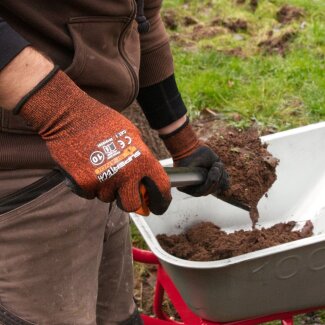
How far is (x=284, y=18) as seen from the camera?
5512mm

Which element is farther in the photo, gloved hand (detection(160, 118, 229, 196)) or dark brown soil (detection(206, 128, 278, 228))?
dark brown soil (detection(206, 128, 278, 228))

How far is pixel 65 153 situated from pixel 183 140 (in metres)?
0.76


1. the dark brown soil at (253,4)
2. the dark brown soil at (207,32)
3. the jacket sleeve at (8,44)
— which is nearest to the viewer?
the jacket sleeve at (8,44)

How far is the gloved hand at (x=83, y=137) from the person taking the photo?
137 cm

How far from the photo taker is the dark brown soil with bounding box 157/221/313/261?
2.16 m

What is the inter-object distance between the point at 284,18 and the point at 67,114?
440 centimetres

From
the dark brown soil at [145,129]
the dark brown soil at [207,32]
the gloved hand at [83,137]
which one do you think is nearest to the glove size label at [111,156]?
the gloved hand at [83,137]

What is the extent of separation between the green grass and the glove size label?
2484 millimetres

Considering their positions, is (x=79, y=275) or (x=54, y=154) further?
(x=79, y=275)

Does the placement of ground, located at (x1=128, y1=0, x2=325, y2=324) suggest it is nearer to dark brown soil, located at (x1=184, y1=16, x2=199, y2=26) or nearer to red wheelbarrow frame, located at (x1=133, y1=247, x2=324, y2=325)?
dark brown soil, located at (x1=184, y1=16, x2=199, y2=26)

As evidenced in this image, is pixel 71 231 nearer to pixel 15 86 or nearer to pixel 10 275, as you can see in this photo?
pixel 10 275

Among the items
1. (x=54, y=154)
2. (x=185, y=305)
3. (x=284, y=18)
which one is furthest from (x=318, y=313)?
(x=284, y=18)

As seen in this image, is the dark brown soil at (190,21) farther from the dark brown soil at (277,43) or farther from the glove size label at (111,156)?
the glove size label at (111,156)

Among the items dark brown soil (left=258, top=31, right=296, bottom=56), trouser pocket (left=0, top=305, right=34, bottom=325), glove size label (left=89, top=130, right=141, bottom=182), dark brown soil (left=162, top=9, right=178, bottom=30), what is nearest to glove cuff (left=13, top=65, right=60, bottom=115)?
glove size label (left=89, top=130, right=141, bottom=182)
